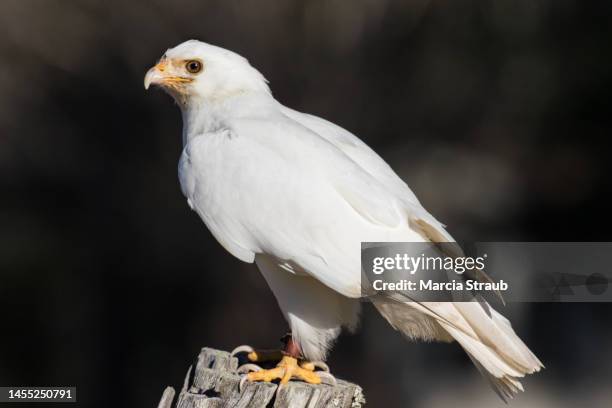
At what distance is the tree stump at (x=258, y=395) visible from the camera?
302 cm

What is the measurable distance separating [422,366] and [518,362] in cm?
331

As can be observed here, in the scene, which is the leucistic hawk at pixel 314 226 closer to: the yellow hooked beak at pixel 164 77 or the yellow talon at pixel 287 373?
the yellow talon at pixel 287 373

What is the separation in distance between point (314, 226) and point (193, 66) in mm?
869

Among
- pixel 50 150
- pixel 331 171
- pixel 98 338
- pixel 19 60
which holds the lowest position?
pixel 331 171

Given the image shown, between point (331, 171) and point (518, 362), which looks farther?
point (331, 171)

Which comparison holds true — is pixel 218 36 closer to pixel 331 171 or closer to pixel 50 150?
pixel 50 150

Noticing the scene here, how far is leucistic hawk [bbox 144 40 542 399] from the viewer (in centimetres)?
308

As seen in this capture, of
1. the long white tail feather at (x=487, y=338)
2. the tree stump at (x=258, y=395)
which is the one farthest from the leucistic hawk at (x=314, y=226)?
the tree stump at (x=258, y=395)

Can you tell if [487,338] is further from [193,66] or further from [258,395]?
[193,66]

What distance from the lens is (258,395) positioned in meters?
3.07

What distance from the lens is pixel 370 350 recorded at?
6.49m

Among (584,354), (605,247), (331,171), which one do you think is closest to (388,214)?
(331,171)

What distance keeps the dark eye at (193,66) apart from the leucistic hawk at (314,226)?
254mm

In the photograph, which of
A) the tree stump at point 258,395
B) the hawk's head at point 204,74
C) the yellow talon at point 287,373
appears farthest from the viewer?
the hawk's head at point 204,74
